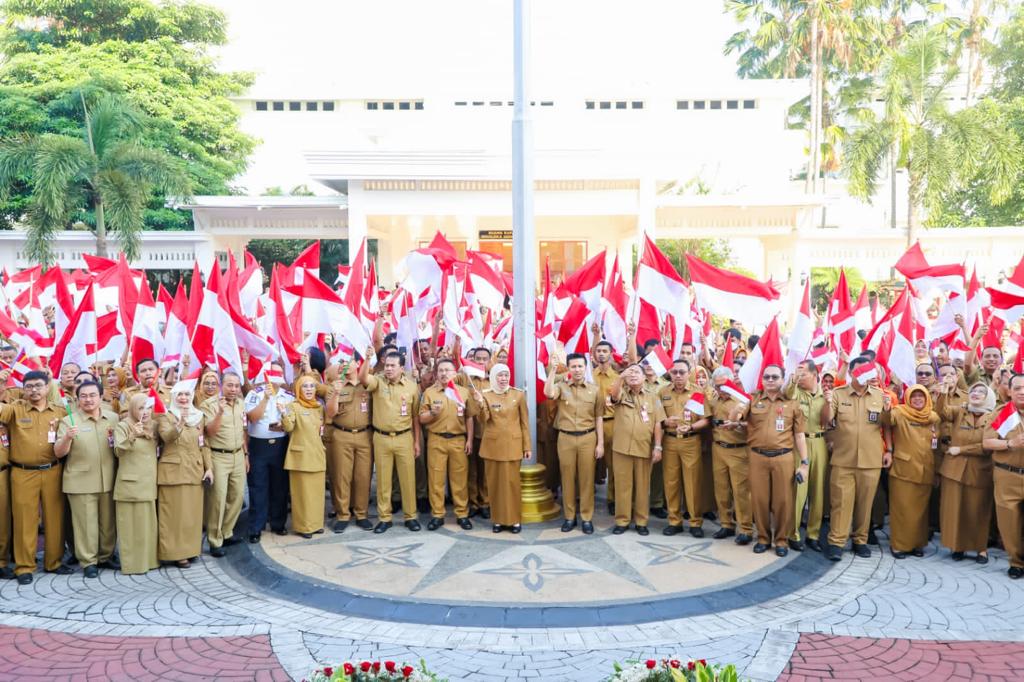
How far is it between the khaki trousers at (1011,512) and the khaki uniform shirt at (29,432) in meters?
7.92

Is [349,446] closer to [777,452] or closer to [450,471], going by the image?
[450,471]

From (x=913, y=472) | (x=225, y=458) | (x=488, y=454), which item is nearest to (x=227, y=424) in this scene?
(x=225, y=458)

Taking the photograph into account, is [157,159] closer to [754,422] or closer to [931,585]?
[754,422]

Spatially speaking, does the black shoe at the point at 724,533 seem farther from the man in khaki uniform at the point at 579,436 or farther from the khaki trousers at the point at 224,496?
the khaki trousers at the point at 224,496

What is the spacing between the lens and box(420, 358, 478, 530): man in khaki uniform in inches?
324

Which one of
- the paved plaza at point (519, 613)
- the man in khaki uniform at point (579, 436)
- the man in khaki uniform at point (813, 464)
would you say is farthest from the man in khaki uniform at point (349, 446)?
the man in khaki uniform at point (813, 464)

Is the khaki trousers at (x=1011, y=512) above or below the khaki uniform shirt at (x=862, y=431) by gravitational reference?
below

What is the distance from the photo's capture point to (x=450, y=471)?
8.34 meters

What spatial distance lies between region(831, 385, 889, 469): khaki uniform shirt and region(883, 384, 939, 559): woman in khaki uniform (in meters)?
0.22

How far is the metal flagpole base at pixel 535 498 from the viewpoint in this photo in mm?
8312

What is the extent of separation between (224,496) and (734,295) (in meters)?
5.26

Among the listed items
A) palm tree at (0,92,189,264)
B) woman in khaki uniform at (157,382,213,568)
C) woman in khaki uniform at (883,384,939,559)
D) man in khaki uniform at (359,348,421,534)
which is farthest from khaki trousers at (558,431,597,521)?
palm tree at (0,92,189,264)

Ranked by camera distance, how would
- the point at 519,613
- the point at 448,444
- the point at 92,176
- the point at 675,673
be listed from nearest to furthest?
the point at 675,673 < the point at 519,613 < the point at 448,444 < the point at 92,176

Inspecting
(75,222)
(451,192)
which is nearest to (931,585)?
(451,192)
